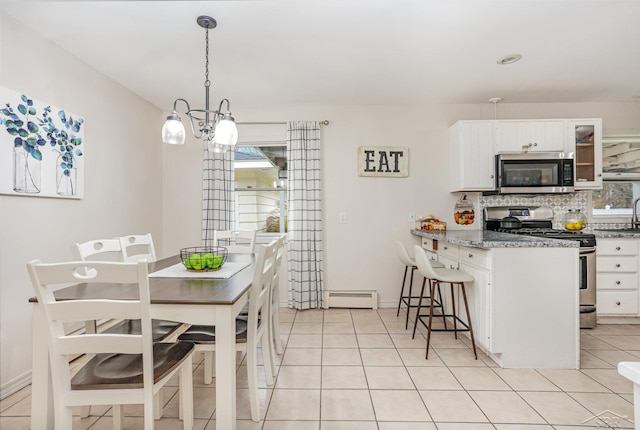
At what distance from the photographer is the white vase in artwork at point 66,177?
2.30 meters

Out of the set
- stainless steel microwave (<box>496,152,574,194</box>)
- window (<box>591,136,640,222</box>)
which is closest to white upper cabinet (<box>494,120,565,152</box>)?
stainless steel microwave (<box>496,152,574,194</box>)

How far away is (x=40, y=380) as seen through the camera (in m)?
1.33

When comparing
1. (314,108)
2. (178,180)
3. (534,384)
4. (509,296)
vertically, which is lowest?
(534,384)

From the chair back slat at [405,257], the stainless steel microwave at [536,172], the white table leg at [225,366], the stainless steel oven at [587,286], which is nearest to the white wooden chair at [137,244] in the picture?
the white table leg at [225,366]

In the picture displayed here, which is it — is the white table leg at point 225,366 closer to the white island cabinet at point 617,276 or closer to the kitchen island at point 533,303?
the kitchen island at point 533,303

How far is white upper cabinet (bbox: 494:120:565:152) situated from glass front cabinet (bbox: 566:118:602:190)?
0.38 feet

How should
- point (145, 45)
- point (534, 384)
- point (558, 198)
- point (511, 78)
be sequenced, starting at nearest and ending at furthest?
point (534, 384) < point (145, 45) < point (511, 78) < point (558, 198)

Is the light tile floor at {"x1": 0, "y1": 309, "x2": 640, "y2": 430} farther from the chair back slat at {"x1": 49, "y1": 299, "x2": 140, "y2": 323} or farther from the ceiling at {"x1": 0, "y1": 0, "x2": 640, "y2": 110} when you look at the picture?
the ceiling at {"x1": 0, "y1": 0, "x2": 640, "y2": 110}

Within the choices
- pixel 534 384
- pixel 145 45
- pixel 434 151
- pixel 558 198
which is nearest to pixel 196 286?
pixel 145 45

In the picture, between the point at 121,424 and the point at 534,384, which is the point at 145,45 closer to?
the point at 121,424

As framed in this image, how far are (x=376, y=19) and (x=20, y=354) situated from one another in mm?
3224

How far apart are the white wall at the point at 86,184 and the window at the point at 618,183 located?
5.11 m

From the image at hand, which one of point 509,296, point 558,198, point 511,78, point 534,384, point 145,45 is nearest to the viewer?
point 534,384

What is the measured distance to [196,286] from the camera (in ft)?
5.07
